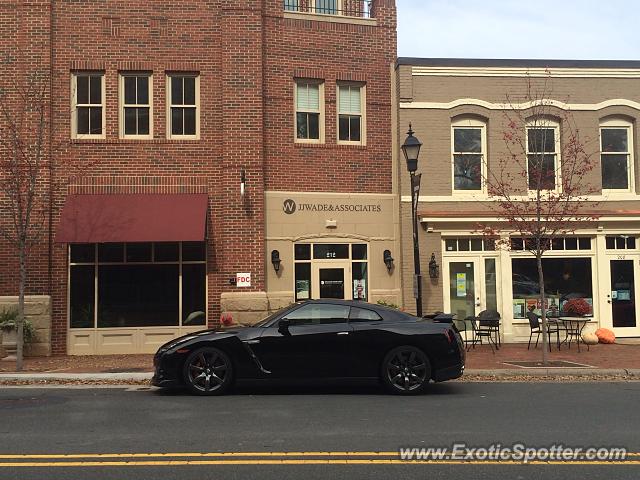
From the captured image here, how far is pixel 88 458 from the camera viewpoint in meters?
5.89

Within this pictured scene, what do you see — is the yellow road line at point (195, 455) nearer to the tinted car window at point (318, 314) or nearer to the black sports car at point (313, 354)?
the black sports car at point (313, 354)

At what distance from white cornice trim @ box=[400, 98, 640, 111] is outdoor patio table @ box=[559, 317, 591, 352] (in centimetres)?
521

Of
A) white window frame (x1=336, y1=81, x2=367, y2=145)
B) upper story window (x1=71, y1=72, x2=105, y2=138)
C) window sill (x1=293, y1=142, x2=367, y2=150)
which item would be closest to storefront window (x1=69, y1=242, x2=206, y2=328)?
upper story window (x1=71, y1=72, x2=105, y2=138)

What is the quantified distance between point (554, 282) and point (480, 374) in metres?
5.63

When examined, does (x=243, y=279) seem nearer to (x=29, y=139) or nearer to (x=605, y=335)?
(x=29, y=139)

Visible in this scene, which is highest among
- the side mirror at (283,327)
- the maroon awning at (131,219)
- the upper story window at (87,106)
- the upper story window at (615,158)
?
the upper story window at (87,106)

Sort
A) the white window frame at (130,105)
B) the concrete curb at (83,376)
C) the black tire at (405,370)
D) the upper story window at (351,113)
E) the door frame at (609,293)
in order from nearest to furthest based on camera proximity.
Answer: the black tire at (405,370)
the concrete curb at (83,376)
the white window frame at (130,105)
the door frame at (609,293)
the upper story window at (351,113)

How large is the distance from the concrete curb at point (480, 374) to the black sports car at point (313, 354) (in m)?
1.98

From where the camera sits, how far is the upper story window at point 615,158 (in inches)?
628

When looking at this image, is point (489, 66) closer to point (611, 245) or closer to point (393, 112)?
point (393, 112)

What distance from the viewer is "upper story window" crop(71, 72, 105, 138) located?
1473cm

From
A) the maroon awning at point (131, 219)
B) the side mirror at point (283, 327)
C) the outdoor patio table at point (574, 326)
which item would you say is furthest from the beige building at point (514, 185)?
the side mirror at point (283, 327)

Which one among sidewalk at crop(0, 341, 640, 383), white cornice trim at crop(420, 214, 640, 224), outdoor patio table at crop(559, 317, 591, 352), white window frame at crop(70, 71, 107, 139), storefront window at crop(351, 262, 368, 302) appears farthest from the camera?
storefront window at crop(351, 262, 368, 302)

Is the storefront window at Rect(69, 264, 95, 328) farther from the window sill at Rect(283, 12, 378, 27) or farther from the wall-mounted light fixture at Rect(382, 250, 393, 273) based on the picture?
the window sill at Rect(283, 12, 378, 27)
